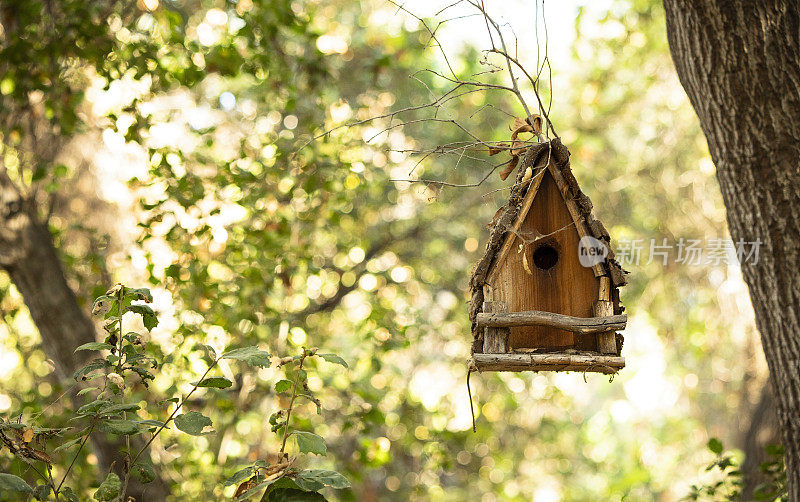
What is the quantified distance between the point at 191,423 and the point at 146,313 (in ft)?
1.25

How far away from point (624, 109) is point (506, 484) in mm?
5012

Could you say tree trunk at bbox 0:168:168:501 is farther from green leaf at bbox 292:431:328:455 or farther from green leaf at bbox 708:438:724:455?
green leaf at bbox 708:438:724:455

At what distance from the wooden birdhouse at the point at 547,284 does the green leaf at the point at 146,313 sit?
1033 millimetres

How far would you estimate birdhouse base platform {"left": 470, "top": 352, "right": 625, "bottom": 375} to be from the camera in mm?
2441

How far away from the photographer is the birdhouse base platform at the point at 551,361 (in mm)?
2441

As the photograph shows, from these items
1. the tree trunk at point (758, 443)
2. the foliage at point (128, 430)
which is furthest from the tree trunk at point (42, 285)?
the tree trunk at point (758, 443)

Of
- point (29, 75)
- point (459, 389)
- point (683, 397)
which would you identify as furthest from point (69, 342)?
point (683, 397)

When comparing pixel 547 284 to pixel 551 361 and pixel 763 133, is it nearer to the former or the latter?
pixel 551 361

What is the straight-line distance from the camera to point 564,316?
2521mm

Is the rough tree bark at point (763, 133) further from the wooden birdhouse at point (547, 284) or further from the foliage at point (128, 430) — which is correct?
the foliage at point (128, 430)

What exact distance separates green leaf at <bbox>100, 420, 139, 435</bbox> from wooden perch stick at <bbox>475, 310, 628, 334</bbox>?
1.12 m

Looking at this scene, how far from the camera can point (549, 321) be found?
2508 mm

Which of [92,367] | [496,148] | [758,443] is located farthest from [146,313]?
[758,443]

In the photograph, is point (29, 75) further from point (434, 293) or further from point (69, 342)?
point (434, 293)
